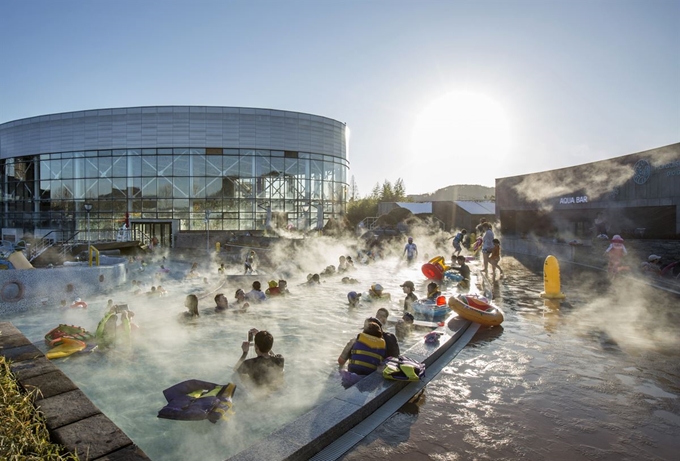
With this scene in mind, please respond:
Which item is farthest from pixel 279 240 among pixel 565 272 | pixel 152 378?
pixel 152 378

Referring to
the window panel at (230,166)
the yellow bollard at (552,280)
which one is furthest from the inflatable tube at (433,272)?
the window panel at (230,166)

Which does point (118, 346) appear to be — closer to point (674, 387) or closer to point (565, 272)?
point (674, 387)

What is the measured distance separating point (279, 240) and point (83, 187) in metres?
26.0

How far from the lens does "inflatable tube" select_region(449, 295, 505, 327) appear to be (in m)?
9.09

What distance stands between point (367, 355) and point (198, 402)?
2.35 meters

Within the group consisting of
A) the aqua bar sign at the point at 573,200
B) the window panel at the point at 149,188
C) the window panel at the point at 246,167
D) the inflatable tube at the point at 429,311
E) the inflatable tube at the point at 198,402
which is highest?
the window panel at the point at 246,167

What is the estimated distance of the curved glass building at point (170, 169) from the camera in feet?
137

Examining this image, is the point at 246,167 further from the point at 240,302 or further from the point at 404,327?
the point at 404,327

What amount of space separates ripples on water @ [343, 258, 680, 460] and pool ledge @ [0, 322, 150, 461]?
2042 mm

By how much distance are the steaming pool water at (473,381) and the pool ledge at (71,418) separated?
1138mm

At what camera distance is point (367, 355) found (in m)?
6.22

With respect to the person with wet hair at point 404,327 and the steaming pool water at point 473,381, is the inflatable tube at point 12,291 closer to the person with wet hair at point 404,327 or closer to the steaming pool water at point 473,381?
the steaming pool water at point 473,381

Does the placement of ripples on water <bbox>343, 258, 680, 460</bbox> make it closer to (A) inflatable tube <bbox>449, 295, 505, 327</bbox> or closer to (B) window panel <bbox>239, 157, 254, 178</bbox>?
(A) inflatable tube <bbox>449, 295, 505, 327</bbox>

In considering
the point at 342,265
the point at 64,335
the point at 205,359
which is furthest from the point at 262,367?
the point at 342,265
